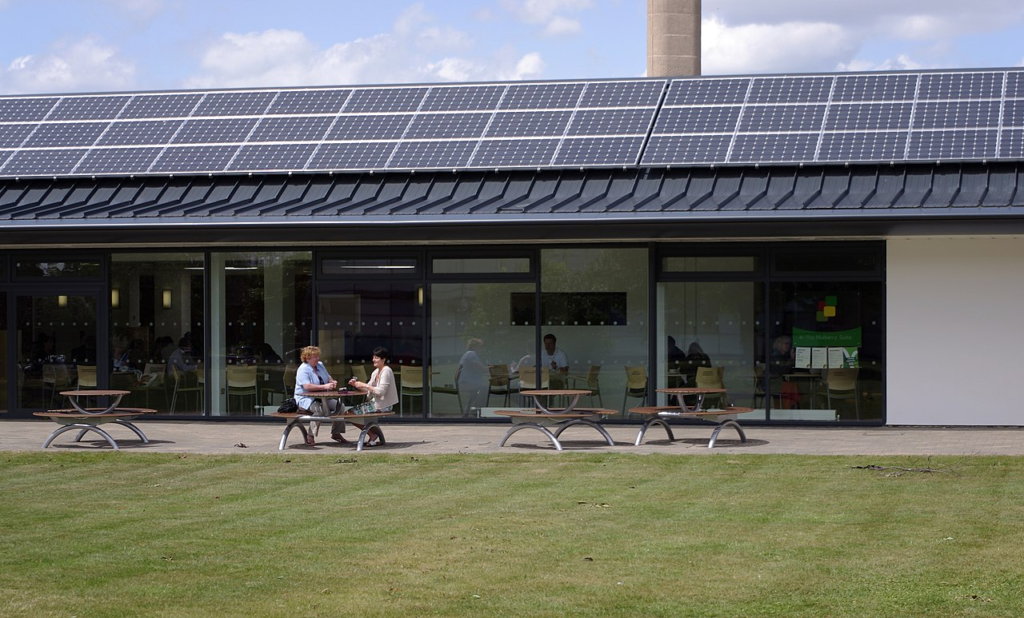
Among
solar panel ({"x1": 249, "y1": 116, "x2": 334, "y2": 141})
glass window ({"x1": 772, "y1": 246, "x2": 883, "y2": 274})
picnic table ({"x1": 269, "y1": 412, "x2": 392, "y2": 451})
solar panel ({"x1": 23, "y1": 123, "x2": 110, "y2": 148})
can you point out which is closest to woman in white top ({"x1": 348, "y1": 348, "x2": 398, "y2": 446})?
picnic table ({"x1": 269, "y1": 412, "x2": 392, "y2": 451})

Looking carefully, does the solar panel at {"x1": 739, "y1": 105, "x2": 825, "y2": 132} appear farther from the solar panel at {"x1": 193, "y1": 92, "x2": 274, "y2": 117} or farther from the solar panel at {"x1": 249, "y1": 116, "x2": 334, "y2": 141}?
the solar panel at {"x1": 193, "y1": 92, "x2": 274, "y2": 117}

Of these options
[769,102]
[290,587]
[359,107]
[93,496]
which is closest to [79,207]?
[359,107]

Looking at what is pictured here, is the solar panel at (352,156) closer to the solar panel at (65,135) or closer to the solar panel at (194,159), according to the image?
the solar panel at (194,159)

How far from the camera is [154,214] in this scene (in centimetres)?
2023

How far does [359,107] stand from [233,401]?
19.8 feet

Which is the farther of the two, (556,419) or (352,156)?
(352,156)

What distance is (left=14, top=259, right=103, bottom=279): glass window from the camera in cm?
2125

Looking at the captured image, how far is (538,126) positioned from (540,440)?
6762 millimetres

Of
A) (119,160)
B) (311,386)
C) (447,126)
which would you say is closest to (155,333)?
(119,160)

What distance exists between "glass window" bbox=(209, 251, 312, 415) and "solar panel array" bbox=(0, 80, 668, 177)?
169 cm

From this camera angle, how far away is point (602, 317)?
2000 cm

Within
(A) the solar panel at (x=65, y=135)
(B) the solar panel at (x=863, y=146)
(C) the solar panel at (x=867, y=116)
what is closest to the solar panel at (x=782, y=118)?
(C) the solar panel at (x=867, y=116)

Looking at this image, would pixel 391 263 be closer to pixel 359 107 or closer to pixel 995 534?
pixel 359 107

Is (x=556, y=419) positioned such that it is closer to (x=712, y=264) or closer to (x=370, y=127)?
(x=712, y=264)
